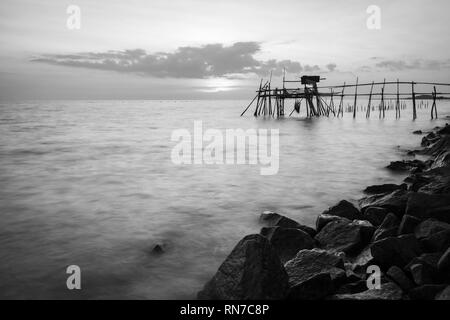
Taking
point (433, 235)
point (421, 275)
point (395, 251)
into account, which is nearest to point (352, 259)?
point (395, 251)

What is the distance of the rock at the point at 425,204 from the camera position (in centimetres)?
599

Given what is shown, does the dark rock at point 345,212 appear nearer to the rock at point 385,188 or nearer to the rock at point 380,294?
the rock at point 385,188

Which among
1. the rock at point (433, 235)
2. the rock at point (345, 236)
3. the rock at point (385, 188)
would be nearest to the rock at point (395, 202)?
the rock at point (345, 236)

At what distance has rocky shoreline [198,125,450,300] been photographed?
3936 mm

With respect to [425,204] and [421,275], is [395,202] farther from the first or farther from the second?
[421,275]

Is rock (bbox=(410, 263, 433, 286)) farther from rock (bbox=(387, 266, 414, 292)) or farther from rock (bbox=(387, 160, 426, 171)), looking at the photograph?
rock (bbox=(387, 160, 426, 171))

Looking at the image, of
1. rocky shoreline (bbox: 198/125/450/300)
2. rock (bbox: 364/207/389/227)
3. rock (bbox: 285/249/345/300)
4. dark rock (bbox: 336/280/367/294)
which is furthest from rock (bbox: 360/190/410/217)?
dark rock (bbox: 336/280/367/294)

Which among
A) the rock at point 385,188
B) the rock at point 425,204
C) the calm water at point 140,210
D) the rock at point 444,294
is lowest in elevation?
the calm water at point 140,210

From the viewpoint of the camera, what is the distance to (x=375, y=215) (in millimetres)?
6582

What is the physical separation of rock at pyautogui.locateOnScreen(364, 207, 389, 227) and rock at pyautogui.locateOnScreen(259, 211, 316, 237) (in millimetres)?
1065

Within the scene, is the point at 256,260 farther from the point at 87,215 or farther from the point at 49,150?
the point at 49,150

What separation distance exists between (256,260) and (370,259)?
191 cm

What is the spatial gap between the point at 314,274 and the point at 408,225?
7.19 feet

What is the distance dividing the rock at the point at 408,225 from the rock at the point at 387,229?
0.10 meters
